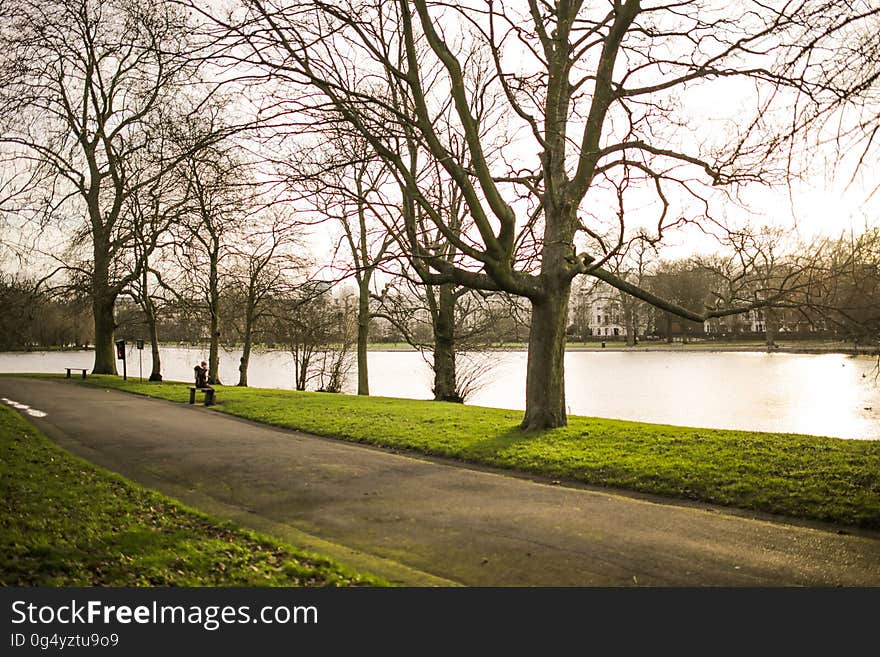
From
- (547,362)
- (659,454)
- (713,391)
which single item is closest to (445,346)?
(547,362)

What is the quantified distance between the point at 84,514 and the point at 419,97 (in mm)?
8257

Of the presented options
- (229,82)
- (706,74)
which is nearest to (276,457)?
(229,82)

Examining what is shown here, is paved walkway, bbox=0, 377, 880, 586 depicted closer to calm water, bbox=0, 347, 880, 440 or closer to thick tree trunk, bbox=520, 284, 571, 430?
thick tree trunk, bbox=520, 284, 571, 430

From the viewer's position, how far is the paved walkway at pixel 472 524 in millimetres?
5824

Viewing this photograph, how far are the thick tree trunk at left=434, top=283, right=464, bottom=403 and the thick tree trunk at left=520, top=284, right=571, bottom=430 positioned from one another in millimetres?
10390

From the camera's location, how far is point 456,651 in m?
4.43

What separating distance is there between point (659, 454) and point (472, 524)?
4.58 meters

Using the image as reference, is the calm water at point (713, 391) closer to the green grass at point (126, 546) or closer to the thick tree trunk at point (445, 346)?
the thick tree trunk at point (445, 346)

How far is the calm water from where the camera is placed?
2075cm

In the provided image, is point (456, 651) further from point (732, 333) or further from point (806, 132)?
point (732, 333)

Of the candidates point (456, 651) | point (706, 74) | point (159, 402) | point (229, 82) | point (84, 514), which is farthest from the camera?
point (159, 402)

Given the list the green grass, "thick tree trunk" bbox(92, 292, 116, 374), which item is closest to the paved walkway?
the green grass

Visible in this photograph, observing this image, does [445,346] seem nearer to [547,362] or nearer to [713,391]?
[547,362]

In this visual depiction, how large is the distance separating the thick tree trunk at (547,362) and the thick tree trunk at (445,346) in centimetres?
1039
